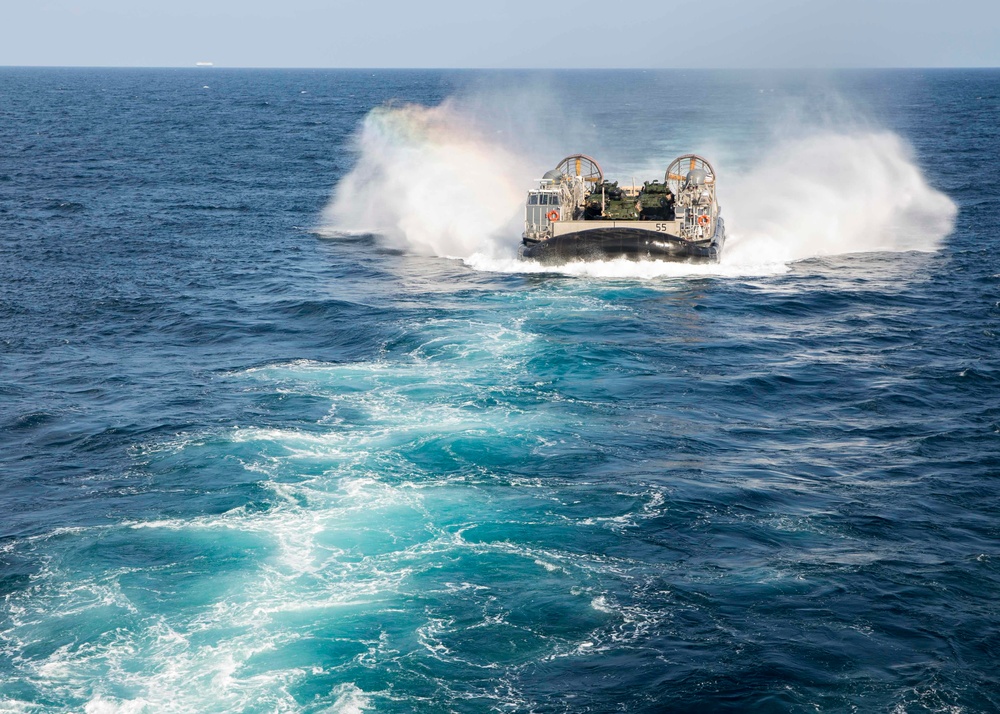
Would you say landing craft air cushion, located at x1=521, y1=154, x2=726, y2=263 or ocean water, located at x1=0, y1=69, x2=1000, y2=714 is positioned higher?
landing craft air cushion, located at x1=521, y1=154, x2=726, y2=263

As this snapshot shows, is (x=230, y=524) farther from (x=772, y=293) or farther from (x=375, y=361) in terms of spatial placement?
(x=772, y=293)

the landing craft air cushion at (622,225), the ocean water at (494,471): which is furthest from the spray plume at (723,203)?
the landing craft air cushion at (622,225)

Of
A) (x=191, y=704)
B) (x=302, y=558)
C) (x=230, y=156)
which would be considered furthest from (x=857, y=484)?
(x=230, y=156)

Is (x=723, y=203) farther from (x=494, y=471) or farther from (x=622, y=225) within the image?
(x=494, y=471)

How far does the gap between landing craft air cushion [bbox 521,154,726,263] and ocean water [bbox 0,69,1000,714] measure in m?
1.38

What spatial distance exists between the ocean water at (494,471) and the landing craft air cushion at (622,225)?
4.53 ft

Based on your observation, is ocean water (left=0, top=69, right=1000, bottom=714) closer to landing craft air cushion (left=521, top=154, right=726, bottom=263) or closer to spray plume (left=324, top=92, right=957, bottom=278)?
spray plume (left=324, top=92, right=957, bottom=278)

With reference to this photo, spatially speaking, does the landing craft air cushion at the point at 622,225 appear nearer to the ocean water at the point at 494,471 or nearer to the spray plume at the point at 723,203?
the spray plume at the point at 723,203

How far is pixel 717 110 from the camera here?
615ft

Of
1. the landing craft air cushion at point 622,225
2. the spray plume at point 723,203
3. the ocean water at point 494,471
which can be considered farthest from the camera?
the spray plume at point 723,203

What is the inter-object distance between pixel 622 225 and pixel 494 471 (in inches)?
1365

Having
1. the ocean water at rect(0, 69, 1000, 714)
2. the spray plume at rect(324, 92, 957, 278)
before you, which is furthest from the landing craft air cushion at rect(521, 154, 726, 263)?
the ocean water at rect(0, 69, 1000, 714)

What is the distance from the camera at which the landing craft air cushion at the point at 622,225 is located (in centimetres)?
6981

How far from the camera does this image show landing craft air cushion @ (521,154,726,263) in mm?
69812
